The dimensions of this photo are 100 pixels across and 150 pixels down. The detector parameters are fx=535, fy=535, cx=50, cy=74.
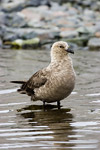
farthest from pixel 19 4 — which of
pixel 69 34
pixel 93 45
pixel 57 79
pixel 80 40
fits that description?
pixel 57 79

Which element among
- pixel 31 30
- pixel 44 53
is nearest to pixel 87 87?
pixel 44 53

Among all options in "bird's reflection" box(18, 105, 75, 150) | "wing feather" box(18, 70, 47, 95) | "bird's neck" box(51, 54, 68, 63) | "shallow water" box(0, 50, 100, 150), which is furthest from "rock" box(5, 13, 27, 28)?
"bird's neck" box(51, 54, 68, 63)

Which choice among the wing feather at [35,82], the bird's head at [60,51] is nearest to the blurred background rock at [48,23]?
the wing feather at [35,82]

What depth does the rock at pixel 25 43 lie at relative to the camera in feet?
68.4

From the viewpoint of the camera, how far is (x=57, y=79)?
9.18 m

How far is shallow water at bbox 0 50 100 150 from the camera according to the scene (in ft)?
22.5

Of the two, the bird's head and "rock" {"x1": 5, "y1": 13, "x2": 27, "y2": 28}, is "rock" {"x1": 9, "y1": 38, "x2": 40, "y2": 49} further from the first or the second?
the bird's head

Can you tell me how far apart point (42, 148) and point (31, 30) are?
16.1 meters

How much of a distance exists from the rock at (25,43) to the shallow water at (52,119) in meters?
6.44

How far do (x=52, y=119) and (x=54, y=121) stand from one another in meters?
0.21

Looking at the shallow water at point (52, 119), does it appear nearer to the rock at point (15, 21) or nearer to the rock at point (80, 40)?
the rock at point (80, 40)

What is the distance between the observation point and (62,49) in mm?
9570

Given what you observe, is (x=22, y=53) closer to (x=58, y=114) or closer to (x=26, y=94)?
(x=26, y=94)

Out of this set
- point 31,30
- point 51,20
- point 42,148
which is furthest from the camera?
point 51,20
